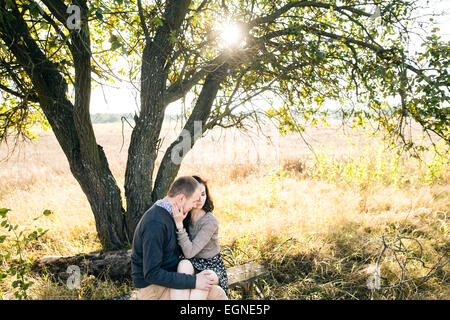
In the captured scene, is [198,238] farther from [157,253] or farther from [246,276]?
[246,276]

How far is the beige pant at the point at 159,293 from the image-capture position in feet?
8.47

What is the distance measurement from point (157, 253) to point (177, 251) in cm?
42

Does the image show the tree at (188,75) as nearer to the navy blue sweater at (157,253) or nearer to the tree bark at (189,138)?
the tree bark at (189,138)

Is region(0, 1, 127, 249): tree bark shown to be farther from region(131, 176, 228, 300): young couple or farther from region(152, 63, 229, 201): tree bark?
region(131, 176, 228, 300): young couple

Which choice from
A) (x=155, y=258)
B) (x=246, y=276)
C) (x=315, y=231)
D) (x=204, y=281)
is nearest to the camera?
(x=155, y=258)

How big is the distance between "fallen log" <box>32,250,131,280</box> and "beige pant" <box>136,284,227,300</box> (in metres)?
1.62

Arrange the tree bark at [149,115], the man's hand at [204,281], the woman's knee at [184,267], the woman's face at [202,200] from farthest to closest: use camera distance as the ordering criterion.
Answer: the tree bark at [149,115] < the woman's face at [202,200] < the woman's knee at [184,267] < the man's hand at [204,281]

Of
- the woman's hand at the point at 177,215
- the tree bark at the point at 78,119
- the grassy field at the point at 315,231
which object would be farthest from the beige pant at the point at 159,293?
the tree bark at the point at 78,119

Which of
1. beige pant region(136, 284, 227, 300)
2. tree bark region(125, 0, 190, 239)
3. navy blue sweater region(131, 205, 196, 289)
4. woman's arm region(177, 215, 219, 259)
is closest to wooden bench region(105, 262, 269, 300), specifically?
beige pant region(136, 284, 227, 300)

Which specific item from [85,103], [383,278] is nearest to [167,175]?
[85,103]

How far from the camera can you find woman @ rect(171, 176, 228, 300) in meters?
2.65

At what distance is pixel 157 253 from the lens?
7.57ft

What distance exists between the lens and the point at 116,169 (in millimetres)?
10672

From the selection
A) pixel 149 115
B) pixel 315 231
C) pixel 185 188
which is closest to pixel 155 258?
pixel 185 188
